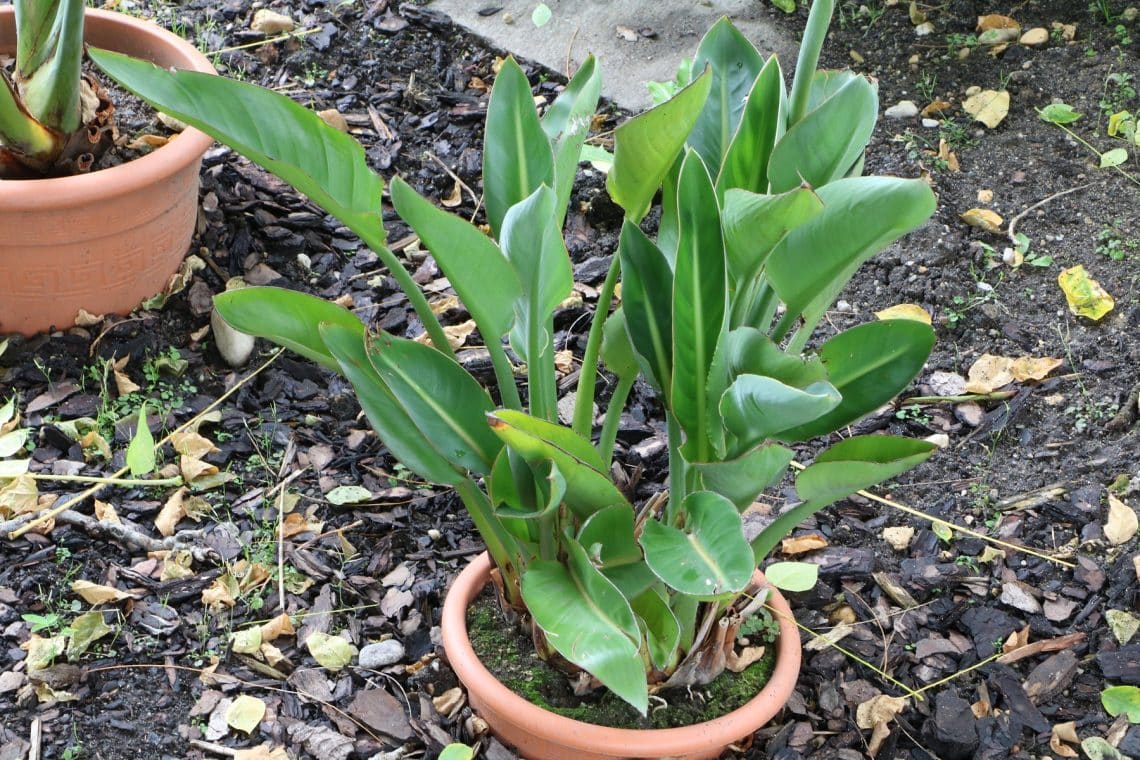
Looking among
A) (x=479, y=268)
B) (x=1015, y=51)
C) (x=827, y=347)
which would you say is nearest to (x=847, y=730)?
(x=827, y=347)

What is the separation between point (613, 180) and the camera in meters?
1.38

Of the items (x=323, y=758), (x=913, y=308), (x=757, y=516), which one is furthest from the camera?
(x=913, y=308)

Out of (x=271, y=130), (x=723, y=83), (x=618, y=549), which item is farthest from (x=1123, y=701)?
(x=271, y=130)

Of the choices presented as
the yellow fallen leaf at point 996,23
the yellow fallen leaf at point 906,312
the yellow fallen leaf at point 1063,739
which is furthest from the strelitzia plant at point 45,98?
the yellow fallen leaf at point 996,23

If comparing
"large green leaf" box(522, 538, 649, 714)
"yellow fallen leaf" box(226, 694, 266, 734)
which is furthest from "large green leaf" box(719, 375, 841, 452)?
"yellow fallen leaf" box(226, 694, 266, 734)

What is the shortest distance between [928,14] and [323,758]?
2630mm

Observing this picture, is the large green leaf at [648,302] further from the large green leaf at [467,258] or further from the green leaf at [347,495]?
the green leaf at [347,495]

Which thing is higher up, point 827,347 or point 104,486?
point 827,347

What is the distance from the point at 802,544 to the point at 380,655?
0.74m

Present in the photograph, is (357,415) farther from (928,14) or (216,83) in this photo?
(928,14)

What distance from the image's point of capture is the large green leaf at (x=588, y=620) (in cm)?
123

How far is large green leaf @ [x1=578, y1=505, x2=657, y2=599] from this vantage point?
4.51 ft

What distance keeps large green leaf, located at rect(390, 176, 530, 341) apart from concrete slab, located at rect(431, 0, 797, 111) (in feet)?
6.16

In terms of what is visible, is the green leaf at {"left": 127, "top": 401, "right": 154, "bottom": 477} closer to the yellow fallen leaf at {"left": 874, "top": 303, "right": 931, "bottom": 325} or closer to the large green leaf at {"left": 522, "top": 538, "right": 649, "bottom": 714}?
the large green leaf at {"left": 522, "top": 538, "right": 649, "bottom": 714}
